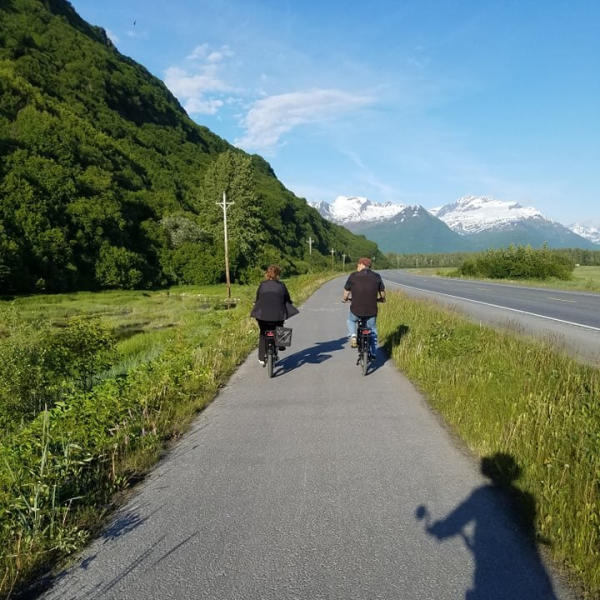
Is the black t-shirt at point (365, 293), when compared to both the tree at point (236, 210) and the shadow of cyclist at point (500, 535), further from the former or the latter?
the tree at point (236, 210)

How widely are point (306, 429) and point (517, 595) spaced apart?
116 inches

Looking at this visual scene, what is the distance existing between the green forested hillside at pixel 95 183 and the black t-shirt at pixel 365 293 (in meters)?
40.3

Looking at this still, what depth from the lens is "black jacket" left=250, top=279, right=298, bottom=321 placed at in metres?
8.27

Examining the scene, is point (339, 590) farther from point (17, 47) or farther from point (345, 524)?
point (17, 47)

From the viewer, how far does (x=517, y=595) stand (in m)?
2.45

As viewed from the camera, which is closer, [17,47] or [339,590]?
[339,590]

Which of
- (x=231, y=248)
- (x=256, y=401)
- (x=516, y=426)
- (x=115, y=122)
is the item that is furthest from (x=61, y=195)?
(x=516, y=426)

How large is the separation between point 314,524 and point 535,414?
282 centimetres

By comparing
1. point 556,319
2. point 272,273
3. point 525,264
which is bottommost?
point 556,319

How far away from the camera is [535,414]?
460cm

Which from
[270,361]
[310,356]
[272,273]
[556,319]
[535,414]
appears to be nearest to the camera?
[535,414]

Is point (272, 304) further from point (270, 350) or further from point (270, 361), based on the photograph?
point (270, 361)

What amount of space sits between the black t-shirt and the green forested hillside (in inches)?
1585

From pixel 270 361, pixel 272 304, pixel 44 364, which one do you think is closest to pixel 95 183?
pixel 44 364
